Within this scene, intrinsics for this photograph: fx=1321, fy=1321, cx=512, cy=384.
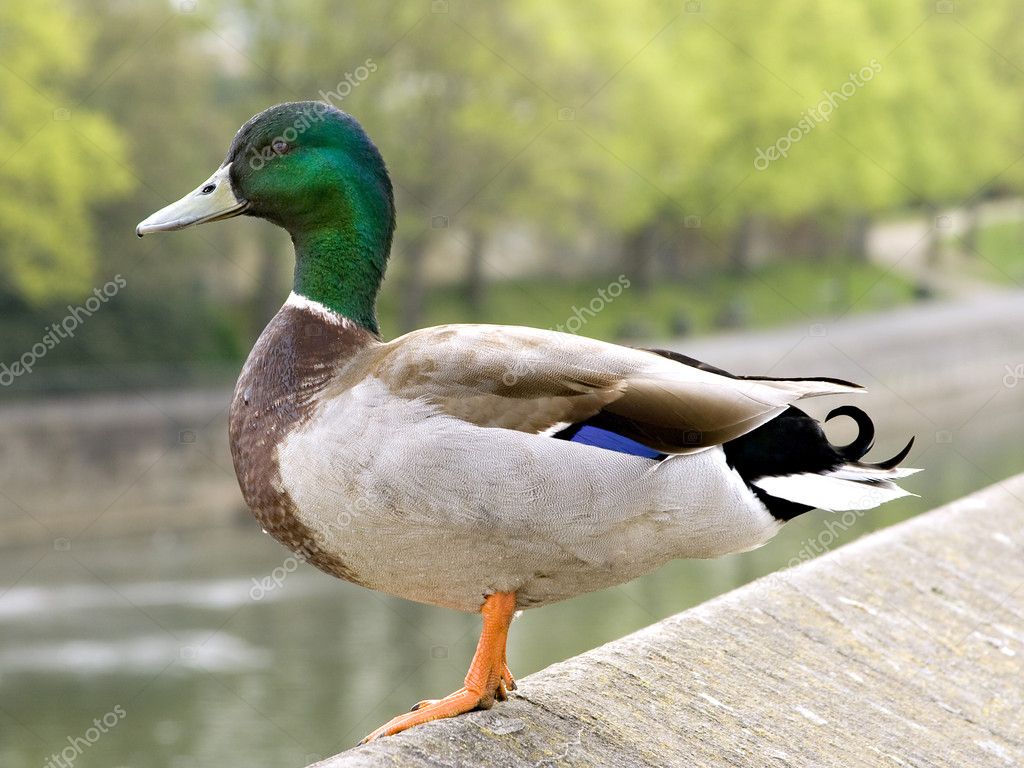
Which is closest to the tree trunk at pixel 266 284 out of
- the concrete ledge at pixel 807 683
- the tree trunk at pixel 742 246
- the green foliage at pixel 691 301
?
the green foliage at pixel 691 301

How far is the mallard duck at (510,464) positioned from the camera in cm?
277

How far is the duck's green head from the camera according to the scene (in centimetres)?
316

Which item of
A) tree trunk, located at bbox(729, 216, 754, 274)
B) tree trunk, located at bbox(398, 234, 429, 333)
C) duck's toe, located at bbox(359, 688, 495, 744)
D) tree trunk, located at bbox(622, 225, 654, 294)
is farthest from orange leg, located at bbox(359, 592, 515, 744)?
tree trunk, located at bbox(729, 216, 754, 274)

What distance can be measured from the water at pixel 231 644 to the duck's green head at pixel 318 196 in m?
8.92

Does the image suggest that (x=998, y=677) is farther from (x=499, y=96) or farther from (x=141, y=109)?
(x=499, y=96)

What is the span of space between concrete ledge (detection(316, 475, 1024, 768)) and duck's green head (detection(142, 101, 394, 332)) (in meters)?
1.05

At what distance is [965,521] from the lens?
4500 mm

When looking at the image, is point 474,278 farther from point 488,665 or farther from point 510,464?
point 510,464

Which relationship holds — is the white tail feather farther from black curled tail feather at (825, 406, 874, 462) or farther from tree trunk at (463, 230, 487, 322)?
tree trunk at (463, 230, 487, 322)

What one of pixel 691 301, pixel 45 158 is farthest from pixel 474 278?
pixel 45 158

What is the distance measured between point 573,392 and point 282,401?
67 cm

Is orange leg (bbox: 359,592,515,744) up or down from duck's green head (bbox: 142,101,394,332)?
down

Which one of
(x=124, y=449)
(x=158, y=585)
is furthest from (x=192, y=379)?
(x=158, y=585)

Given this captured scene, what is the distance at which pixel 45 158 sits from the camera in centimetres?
2255
